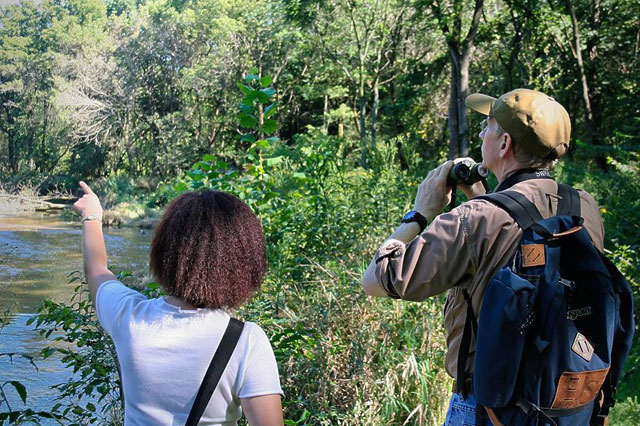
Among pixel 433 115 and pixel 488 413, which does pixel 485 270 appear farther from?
pixel 433 115

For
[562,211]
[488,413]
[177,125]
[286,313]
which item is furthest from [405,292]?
[177,125]

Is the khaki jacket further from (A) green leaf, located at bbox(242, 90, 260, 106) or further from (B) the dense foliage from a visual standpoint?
(A) green leaf, located at bbox(242, 90, 260, 106)

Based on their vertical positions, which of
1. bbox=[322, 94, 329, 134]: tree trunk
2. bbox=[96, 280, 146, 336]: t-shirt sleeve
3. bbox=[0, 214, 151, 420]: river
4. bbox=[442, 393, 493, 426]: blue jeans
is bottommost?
bbox=[0, 214, 151, 420]: river

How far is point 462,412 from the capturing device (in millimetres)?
1765

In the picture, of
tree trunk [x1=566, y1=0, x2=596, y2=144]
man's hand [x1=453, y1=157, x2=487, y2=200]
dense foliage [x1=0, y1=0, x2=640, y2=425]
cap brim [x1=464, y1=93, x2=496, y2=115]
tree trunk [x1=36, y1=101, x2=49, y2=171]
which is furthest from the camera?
tree trunk [x1=566, y1=0, x2=596, y2=144]

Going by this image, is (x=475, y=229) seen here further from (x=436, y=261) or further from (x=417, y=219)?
(x=417, y=219)

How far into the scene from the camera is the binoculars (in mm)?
1914

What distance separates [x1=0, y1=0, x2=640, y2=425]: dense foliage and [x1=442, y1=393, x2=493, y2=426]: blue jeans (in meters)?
1.96

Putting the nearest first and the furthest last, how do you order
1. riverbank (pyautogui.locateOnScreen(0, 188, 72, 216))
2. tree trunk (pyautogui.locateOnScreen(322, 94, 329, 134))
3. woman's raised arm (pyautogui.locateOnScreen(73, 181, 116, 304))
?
woman's raised arm (pyautogui.locateOnScreen(73, 181, 116, 304))
riverbank (pyautogui.locateOnScreen(0, 188, 72, 216))
tree trunk (pyautogui.locateOnScreen(322, 94, 329, 134))

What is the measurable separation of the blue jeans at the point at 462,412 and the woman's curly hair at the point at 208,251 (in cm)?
68

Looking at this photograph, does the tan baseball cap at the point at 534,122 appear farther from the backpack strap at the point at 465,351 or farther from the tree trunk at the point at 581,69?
the tree trunk at the point at 581,69

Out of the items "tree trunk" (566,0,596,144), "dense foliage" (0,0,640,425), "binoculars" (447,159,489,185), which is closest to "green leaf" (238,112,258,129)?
"dense foliage" (0,0,640,425)

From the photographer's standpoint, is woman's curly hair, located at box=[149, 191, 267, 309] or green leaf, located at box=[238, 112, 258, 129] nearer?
woman's curly hair, located at box=[149, 191, 267, 309]

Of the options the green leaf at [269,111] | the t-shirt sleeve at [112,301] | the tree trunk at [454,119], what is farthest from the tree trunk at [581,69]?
the t-shirt sleeve at [112,301]
